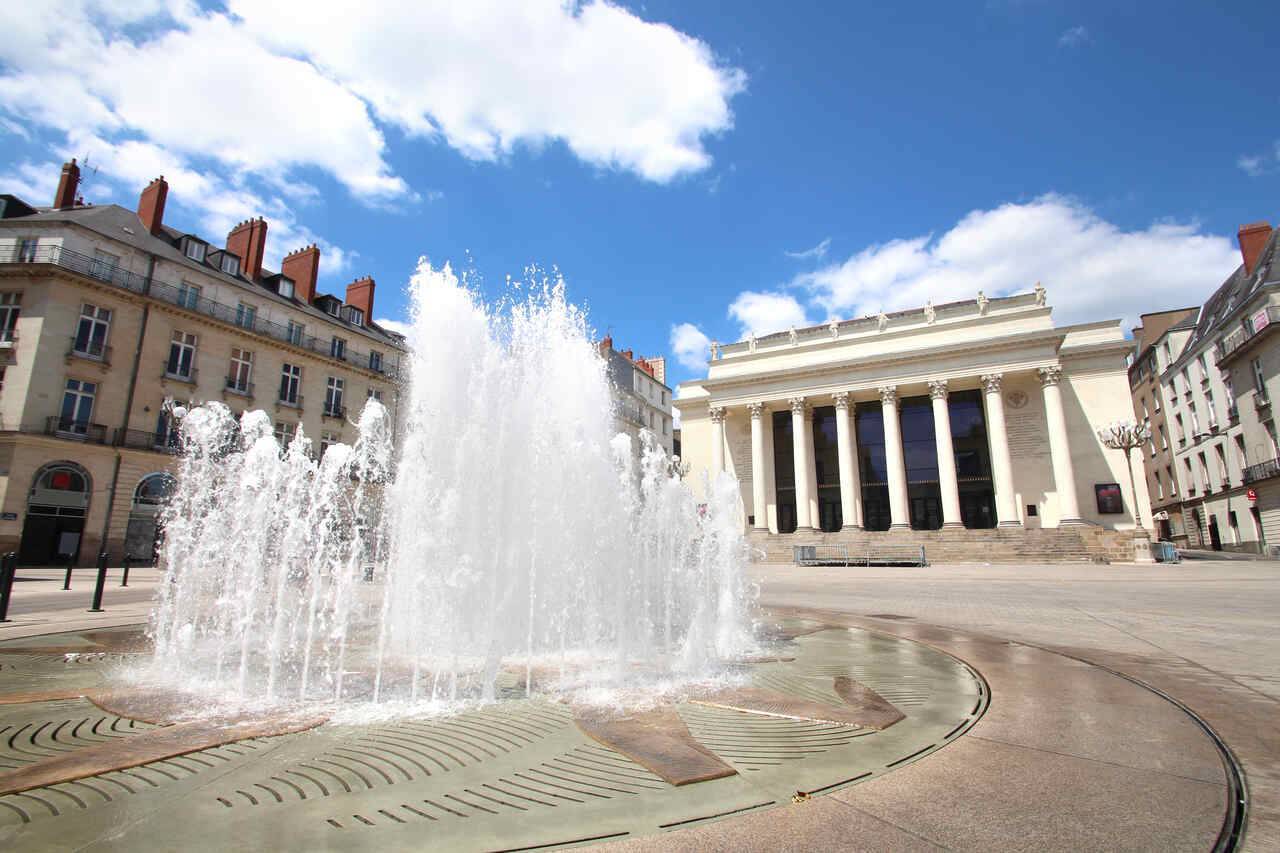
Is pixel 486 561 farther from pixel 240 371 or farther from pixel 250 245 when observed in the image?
pixel 250 245

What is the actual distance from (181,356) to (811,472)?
36062 millimetres

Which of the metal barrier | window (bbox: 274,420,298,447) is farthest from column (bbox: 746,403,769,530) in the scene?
window (bbox: 274,420,298,447)

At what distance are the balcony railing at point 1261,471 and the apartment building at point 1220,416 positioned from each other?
1.04 feet

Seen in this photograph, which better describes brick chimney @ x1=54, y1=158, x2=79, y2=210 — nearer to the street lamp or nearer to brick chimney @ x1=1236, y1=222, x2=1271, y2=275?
the street lamp

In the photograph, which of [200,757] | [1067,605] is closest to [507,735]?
[200,757]

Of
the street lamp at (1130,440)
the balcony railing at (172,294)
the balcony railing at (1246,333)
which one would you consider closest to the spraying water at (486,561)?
the balcony railing at (172,294)

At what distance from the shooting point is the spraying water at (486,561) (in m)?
5.75

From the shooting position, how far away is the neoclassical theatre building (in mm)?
32562

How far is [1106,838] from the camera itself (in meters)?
2.38

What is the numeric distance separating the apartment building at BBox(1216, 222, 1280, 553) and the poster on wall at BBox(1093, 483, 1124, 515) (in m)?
8.01

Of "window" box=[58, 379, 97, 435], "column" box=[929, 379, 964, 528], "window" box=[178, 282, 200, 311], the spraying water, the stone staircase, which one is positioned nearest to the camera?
the spraying water

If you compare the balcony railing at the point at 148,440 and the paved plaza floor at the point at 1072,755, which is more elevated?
the balcony railing at the point at 148,440

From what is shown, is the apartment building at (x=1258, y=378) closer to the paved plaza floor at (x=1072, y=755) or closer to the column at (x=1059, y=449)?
the column at (x=1059, y=449)

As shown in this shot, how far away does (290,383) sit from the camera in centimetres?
3131
